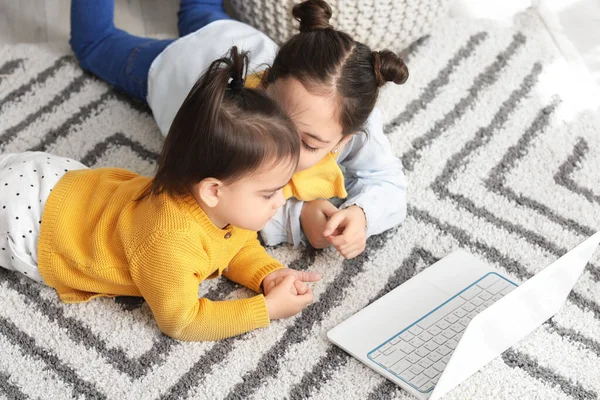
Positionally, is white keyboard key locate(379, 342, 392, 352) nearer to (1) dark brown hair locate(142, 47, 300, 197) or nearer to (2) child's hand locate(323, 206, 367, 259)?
(2) child's hand locate(323, 206, 367, 259)

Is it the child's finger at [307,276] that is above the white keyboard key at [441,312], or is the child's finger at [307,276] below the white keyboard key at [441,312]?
below

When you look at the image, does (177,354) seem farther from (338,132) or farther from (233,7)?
(233,7)

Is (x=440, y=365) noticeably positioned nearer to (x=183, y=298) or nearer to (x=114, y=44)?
(x=183, y=298)

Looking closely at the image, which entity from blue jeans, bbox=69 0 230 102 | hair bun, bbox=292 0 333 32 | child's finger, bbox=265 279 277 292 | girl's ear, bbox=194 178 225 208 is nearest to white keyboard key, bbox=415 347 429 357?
child's finger, bbox=265 279 277 292

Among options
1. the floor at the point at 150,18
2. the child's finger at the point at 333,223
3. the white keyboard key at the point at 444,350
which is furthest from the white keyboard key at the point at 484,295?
the floor at the point at 150,18

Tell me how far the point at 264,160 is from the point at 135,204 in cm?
21

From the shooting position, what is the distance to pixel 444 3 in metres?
1.53

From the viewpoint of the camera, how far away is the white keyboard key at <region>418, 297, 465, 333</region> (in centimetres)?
106

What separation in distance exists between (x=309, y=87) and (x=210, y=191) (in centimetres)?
19

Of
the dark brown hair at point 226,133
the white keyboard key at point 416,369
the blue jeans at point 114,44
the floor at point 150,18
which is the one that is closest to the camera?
the dark brown hair at point 226,133

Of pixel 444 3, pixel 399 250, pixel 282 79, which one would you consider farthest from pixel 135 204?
pixel 444 3

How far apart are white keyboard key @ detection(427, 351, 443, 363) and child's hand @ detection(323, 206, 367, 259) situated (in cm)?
20

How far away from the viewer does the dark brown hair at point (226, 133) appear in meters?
0.90

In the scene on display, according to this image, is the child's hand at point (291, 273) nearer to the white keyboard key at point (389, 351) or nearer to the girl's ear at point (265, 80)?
the white keyboard key at point (389, 351)
